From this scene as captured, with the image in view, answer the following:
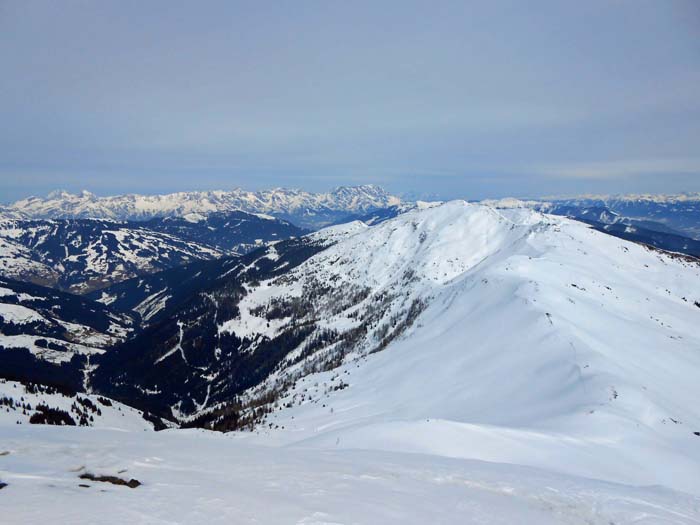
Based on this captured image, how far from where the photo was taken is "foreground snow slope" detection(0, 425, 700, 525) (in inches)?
480

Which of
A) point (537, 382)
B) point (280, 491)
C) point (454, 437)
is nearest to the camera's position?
point (280, 491)

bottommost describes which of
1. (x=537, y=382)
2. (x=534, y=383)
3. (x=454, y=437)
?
(x=534, y=383)

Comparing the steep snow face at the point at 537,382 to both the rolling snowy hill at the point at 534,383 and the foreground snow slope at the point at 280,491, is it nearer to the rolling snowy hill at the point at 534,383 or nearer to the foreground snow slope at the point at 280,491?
the rolling snowy hill at the point at 534,383

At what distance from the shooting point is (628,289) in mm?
132125

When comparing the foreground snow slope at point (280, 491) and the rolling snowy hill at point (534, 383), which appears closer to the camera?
the foreground snow slope at point (280, 491)

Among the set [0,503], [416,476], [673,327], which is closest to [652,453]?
[416,476]

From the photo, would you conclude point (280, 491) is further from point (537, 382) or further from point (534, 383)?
point (537, 382)

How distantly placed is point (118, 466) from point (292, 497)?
25.9ft

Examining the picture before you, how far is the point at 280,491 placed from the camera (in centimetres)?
1536

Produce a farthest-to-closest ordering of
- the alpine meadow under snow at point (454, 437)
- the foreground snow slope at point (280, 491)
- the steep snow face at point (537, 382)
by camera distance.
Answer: the steep snow face at point (537, 382) < the alpine meadow under snow at point (454, 437) < the foreground snow slope at point (280, 491)

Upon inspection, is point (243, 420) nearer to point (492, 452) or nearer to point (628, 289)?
point (492, 452)

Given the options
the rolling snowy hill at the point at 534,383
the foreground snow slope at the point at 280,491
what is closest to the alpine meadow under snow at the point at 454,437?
the foreground snow slope at the point at 280,491

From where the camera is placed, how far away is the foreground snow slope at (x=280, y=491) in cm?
1219

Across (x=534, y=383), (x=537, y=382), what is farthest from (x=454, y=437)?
(x=537, y=382)
